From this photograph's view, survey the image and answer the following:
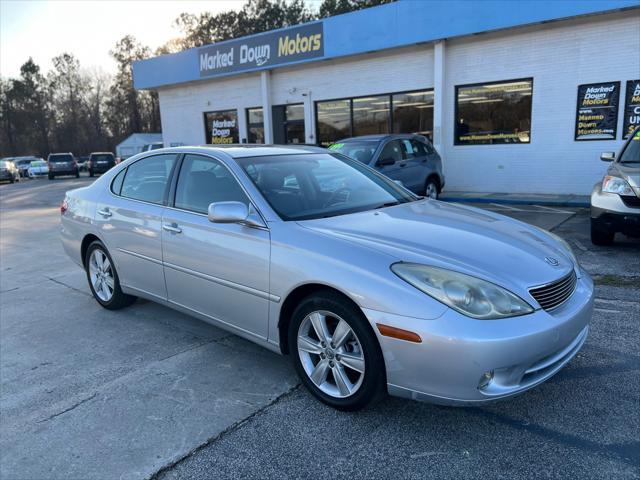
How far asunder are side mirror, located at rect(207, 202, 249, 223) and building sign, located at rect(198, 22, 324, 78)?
44.0 ft

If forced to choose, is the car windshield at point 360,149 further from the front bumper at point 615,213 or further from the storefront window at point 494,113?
the storefront window at point 494,113

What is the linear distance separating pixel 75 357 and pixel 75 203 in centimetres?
195

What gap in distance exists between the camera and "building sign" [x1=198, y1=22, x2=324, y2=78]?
15656 mm

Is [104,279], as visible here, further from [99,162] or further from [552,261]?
[99,162]

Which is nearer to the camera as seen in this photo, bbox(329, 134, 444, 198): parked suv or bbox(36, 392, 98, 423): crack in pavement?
bbox(36, 392, 98, 423): crack in pavement

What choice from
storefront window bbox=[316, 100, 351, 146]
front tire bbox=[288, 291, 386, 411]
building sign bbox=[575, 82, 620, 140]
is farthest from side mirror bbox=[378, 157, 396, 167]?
storefront window bbox=[316, 100, 351, 146]

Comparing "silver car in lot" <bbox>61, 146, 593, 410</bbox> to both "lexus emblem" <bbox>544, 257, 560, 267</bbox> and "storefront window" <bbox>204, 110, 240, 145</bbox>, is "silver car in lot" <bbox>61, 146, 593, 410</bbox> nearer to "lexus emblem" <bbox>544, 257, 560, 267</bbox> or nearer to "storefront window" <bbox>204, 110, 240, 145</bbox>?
"lexus emblem" <bbox>544, 257, 560, 267</bbox>

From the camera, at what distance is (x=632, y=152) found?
6863mm

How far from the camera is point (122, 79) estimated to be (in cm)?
6588

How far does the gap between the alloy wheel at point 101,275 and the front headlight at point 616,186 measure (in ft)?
19.8

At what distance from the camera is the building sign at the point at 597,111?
1160cm

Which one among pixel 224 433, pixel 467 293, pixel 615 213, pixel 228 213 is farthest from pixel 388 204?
pixel 615 213

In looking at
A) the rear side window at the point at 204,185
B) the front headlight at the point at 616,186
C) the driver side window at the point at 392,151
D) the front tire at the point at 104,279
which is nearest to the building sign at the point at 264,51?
the driver side window at the point at 392,151

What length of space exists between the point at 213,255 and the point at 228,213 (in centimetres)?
44
